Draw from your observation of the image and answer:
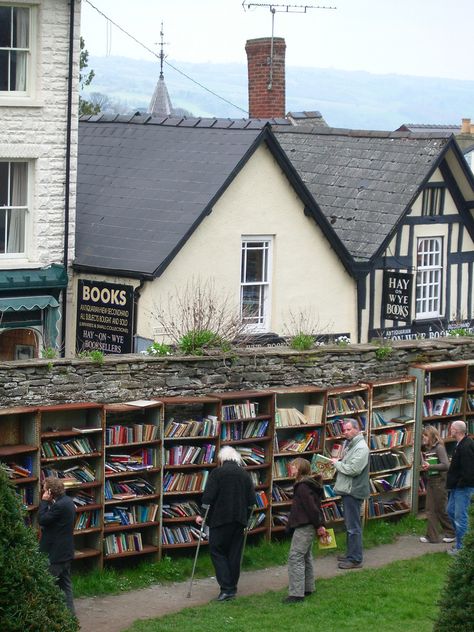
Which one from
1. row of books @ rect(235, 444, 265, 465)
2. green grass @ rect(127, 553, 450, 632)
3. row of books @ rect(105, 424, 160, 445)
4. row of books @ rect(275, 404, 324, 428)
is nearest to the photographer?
green grass @ rect(127, 553, 450, 632)

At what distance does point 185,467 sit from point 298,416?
177cm

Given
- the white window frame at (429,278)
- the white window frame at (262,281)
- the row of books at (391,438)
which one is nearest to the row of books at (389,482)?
the row of books at (391,438)

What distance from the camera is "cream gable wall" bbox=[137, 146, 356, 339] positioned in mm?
23078

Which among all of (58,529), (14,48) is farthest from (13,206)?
(58,529)

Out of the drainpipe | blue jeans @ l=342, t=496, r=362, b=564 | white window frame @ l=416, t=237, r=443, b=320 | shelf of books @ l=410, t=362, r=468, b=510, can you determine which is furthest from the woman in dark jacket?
white window frame @ l=416, t=237, r=443, b=320

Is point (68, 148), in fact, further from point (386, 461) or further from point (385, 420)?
point (386, 461)

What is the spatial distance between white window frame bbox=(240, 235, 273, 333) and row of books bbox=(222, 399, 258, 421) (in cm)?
837

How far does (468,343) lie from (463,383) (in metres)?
0.59

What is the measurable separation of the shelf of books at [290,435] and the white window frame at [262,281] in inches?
302

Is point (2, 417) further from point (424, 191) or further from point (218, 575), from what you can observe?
point (424, 191)

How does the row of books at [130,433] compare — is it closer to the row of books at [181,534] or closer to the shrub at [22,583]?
the row of books at [181,534]

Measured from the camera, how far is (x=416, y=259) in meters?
27.6

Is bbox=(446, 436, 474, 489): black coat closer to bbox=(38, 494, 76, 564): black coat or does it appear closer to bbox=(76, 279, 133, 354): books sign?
bbox=(38, 494, 76, 564): black coat

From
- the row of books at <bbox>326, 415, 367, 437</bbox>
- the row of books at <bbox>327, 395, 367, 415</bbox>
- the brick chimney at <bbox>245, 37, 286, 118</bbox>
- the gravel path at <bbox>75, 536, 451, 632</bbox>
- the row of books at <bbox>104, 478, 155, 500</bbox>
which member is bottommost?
the gravel path at <bbox>75, 536, 451, 632</bbox>
